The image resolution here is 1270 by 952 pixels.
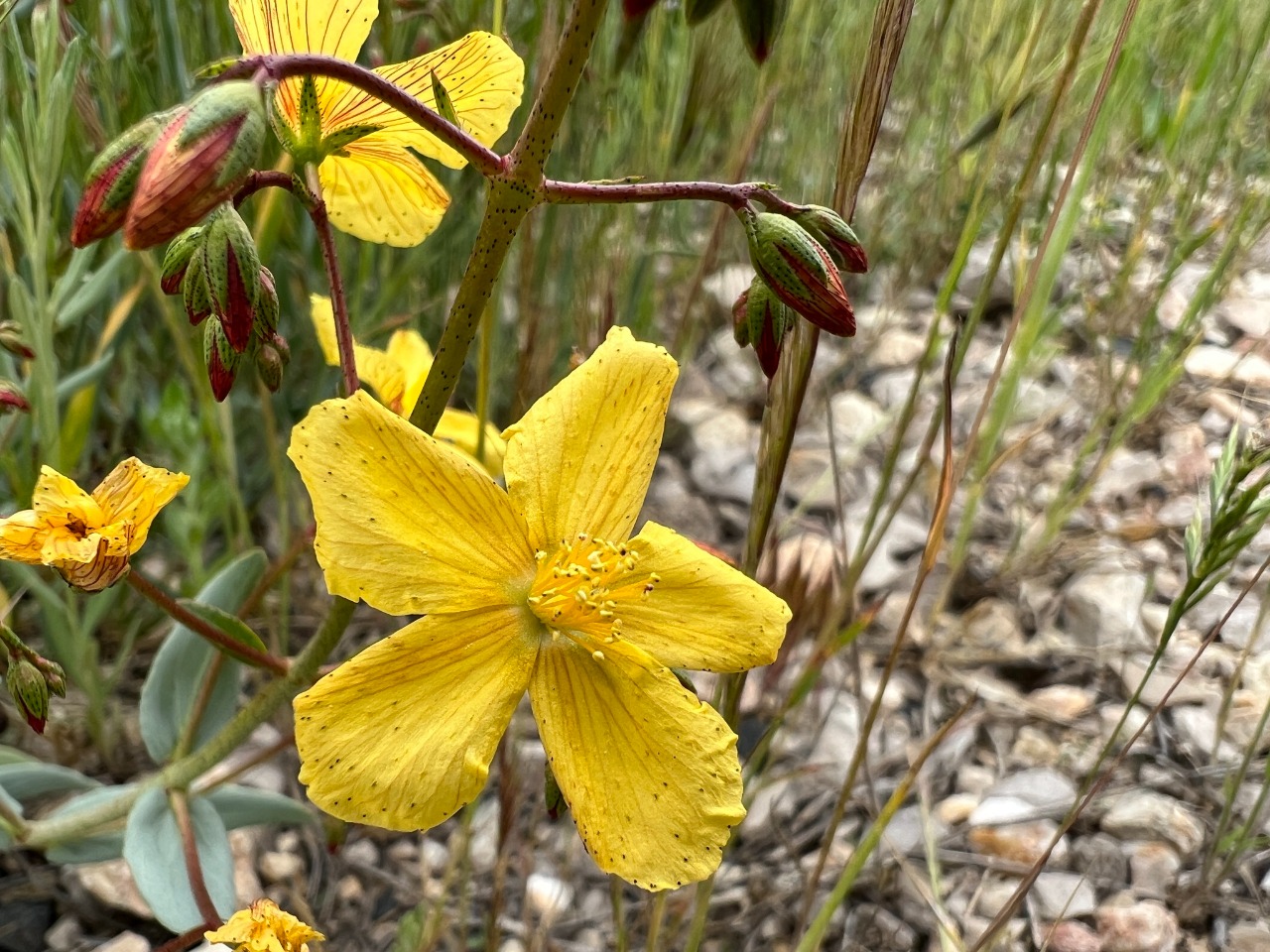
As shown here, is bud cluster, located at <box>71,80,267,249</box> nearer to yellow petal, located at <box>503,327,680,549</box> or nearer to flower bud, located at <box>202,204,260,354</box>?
flower bud, located at <box>202,204,260,354</box>

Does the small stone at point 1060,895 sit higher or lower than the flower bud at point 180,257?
lower

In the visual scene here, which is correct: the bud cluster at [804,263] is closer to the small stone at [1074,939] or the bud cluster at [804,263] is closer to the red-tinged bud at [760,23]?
the red-tinged bud at [760,23]

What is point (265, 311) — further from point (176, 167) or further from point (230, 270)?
point (176, 167)

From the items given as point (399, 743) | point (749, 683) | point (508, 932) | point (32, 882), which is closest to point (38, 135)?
point (399, 743)

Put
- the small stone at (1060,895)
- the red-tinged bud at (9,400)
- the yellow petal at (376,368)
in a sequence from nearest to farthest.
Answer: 1. the red-tinged bud at (9,400)
2. the yellow petal at (376,368)
3. the small stone at (1060,895)

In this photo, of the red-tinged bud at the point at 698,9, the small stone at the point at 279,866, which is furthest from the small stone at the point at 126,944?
the red-tinged bud at the point at 698,9

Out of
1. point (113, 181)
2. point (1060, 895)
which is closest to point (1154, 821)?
point (1060, 895)

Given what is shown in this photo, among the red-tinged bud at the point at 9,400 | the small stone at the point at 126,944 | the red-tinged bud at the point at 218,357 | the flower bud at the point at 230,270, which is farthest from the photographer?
the small stone at the point at 126,944

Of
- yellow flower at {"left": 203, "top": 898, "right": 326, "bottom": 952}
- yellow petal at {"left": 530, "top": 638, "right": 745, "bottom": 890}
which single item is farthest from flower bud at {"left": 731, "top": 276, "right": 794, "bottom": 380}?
yellow flower at {"left": 203, "top": 898, "right": 326, "bottom": 952}
